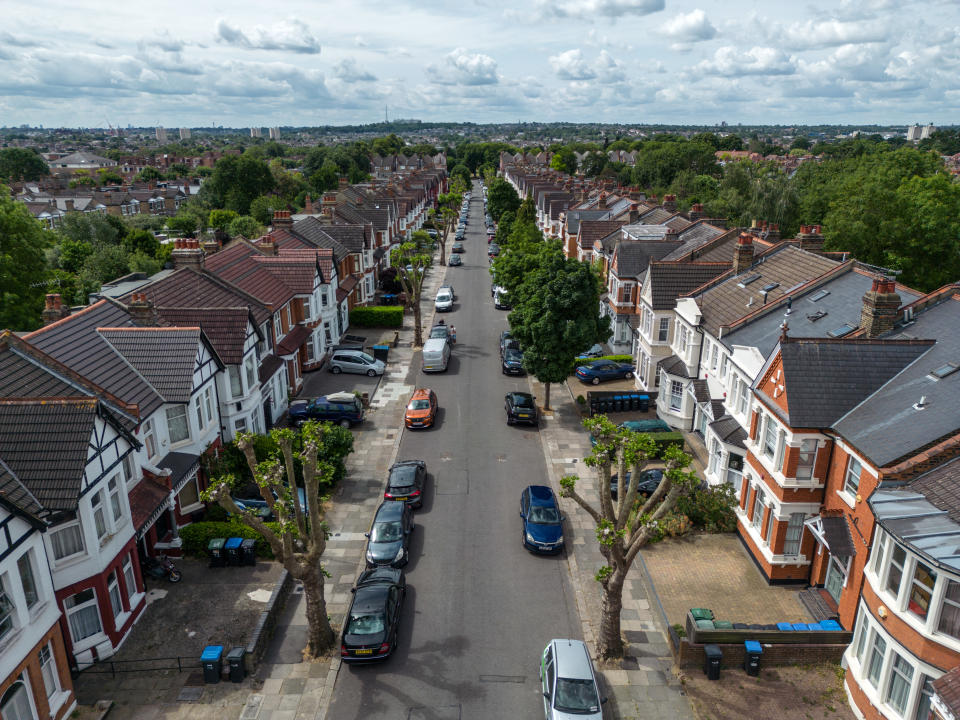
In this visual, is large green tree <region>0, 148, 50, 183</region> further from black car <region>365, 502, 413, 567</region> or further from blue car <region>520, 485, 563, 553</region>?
blue car <region>520, 485, 563, 553</region>

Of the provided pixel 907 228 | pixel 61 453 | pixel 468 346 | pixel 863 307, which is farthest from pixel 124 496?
pixel 907 228

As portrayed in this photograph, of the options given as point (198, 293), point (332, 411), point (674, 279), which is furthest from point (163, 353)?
point (674, 279)

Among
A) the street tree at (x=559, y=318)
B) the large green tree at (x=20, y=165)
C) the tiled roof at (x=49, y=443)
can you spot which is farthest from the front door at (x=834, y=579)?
the large green tree at (x=20, y=165)

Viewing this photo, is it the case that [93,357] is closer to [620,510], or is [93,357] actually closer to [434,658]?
[434,658]

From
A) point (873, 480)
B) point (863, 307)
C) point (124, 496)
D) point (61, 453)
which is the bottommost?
point (124, 496)

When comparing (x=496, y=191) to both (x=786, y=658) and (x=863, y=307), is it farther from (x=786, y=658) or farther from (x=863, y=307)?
(x=786, y=658)

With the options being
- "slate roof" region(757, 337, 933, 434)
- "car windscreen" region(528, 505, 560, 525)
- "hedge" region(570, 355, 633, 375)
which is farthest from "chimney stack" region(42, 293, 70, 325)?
"hedge" region(570, 355, 633, 375)
